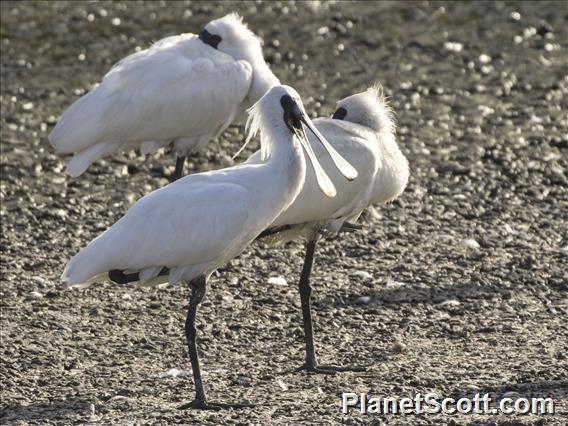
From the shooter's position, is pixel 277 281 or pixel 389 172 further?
pixel 277 281

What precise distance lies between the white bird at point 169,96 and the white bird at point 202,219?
2.33m

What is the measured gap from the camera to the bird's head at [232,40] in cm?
987

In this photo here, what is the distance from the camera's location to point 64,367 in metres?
7.75

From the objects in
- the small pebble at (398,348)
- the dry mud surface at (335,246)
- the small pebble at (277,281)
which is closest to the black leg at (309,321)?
the dry mud surface at (335,246)

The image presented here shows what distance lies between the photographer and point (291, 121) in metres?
7.29

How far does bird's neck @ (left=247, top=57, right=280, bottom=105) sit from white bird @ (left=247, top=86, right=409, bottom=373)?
1.42m

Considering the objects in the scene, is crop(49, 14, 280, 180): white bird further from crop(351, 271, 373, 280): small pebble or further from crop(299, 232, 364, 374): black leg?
crop(299, 232, 364, 374): black leg

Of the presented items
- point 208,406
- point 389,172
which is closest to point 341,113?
point 389,172

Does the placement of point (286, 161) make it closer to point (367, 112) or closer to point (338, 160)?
point (338, 160)

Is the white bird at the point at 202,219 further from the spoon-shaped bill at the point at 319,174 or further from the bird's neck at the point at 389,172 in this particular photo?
the bird's neck at the point at 389,172

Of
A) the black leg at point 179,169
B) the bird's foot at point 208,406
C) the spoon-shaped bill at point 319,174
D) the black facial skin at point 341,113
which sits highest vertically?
the spoon-shaped bill at point 319,174

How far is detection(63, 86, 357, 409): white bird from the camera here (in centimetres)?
709

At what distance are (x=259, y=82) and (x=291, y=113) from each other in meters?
2.48

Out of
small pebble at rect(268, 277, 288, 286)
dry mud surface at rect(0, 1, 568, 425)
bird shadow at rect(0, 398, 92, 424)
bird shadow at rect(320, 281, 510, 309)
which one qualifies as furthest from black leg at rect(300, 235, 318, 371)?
bird shadow at rect(0, 398, 92, 424)
